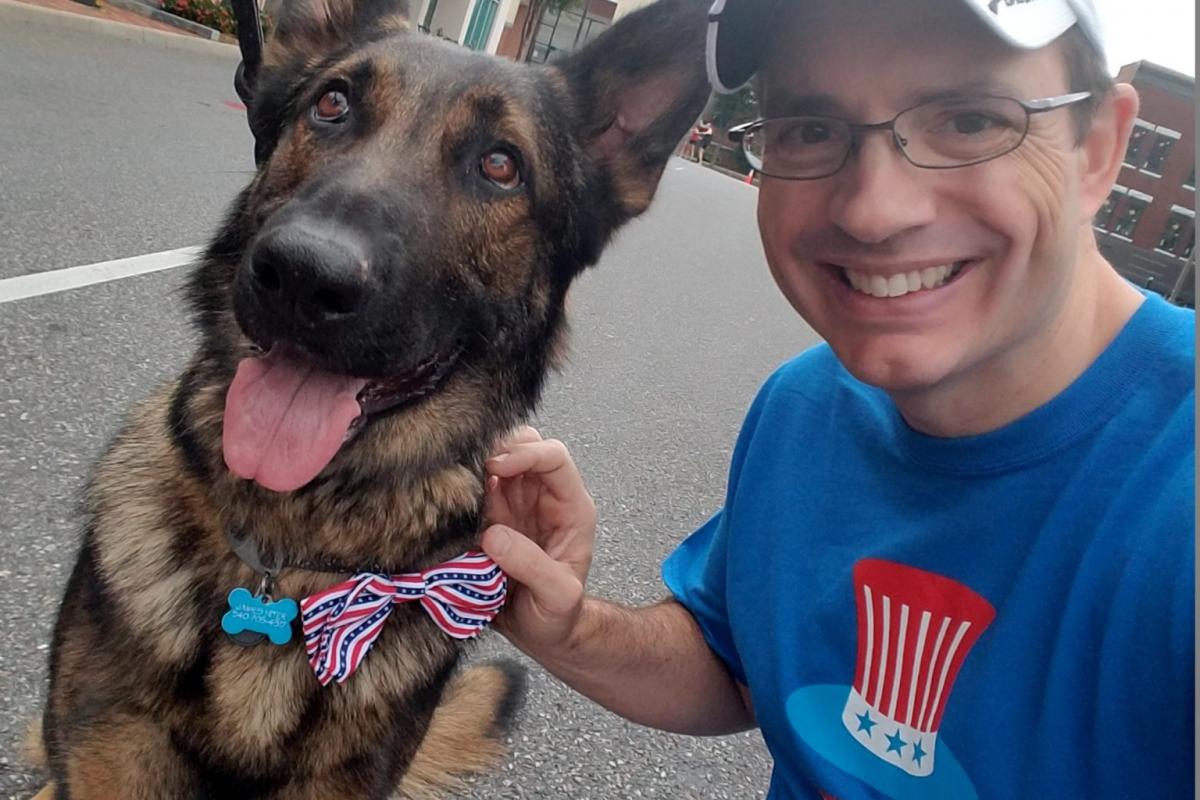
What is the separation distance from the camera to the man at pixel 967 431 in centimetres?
131

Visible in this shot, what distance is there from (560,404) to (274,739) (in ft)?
10.8

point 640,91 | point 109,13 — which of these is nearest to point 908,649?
point 640,91

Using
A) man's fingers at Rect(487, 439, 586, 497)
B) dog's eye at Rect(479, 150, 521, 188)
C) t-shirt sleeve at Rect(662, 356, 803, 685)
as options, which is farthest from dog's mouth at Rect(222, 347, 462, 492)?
t-shirt sleeve at Rect(662, 356, 803, 685)

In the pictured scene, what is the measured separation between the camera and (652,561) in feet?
12.2

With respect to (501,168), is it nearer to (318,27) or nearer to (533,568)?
(318,27)

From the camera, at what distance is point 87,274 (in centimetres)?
446

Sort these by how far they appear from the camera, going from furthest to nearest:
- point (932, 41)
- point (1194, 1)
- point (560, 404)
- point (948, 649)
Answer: point (560, 404) → point (948, 649) → point (932, 41) → point (1194, 1)

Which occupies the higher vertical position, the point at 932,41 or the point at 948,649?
the point at 932,41

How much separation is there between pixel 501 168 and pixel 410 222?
346 millimetres

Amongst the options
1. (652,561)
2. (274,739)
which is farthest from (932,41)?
(652,561)

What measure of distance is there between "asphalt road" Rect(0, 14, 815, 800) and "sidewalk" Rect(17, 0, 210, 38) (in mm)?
1426

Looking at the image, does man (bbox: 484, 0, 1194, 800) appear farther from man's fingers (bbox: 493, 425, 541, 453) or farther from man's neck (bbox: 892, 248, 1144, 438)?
man's fingers (bbox: 493, 425, 541, 453)

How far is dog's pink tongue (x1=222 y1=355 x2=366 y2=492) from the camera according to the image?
172cm

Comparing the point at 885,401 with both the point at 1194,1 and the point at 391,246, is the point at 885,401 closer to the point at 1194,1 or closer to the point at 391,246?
the point at 391,246
